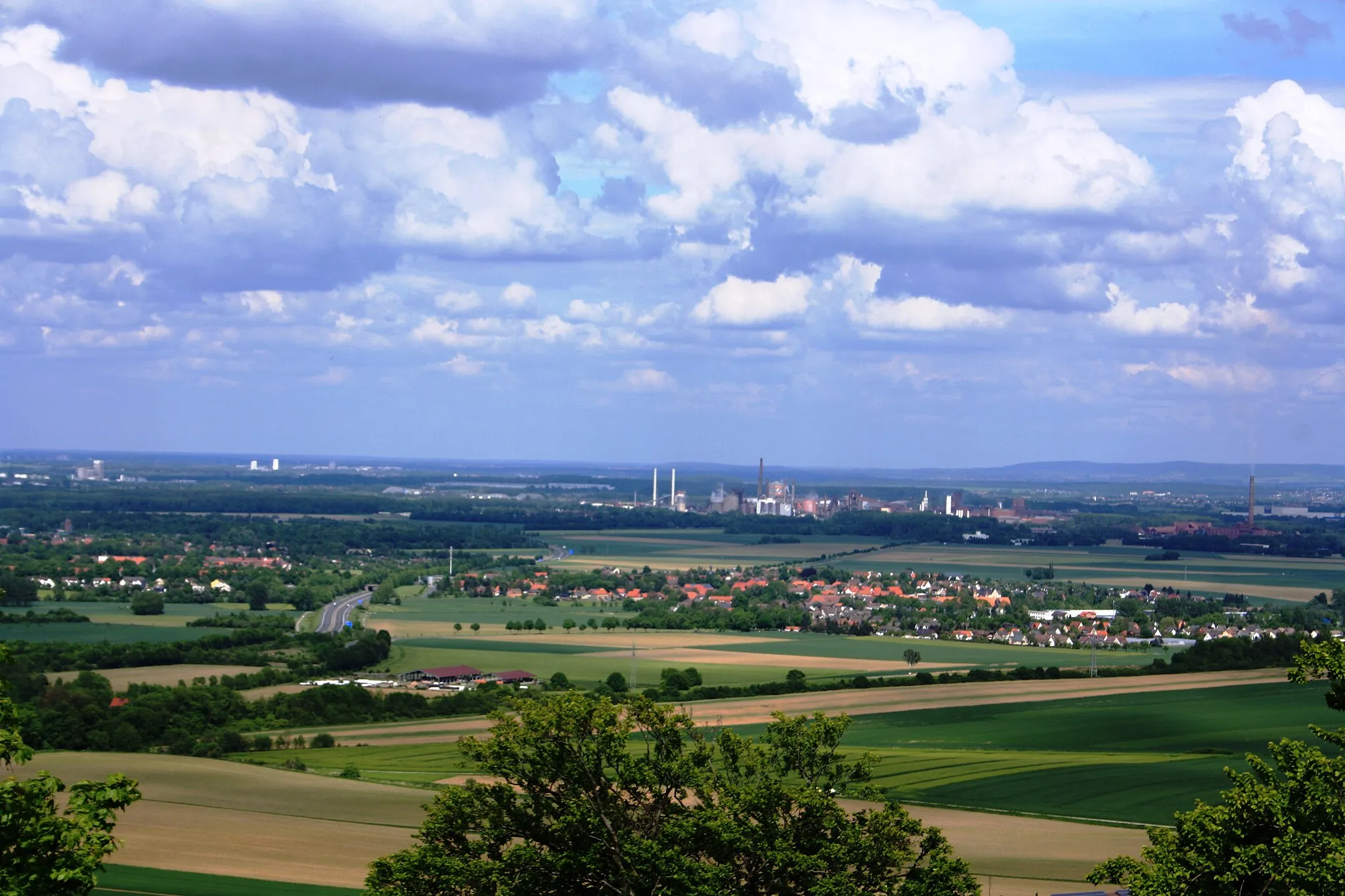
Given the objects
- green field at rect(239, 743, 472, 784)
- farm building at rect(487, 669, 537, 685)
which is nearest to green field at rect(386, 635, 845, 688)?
farm building at rect(487, 669, 537, 685)

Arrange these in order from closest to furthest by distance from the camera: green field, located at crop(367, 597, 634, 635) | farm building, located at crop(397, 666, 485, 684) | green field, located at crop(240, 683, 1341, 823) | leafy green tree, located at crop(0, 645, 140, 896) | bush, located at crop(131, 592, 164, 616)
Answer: leafy green tree, located at crop(0, 645, 140, 896) < green field, located at crop(240, 683, 1341, 823) < farm building, located at crop(397, 666, 485, 684) < green field, located at crop(367, 597, 634, 635) < bush, located at crop(131, 592, 164, 616)

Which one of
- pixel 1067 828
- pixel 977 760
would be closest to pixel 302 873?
pixel 1067 828

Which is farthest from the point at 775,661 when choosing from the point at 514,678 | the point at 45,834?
the point at 45,834

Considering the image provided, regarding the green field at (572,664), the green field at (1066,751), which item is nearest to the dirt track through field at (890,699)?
the green field at (1066,751)

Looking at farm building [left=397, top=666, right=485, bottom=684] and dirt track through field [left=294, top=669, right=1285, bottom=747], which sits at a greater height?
dirt track through field [left=294, top=669, right=1285, bottom=747]

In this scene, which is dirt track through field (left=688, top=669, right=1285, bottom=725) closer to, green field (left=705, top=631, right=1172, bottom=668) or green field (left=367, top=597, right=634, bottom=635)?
green field (left=705, top=631, right=1172, bottom=668)

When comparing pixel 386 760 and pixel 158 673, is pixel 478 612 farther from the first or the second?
pixel 386 760
